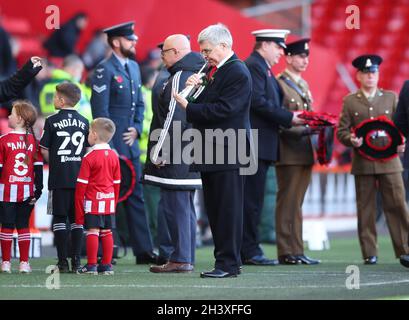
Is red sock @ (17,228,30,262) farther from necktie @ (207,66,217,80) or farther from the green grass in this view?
necktie @ (207,66,217,80)

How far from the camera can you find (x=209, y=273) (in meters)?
9.09

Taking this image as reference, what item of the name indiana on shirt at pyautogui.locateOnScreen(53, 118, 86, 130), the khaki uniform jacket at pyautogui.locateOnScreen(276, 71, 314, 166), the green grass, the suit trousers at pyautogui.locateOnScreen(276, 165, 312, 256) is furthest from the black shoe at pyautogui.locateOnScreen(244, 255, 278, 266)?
the name indiana on shirt at pyautogui.locateOnScreen(53, 118, 86, 130)

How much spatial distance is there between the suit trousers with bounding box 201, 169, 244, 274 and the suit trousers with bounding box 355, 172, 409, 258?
279 centimetres

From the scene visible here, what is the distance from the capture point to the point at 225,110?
28.9 ft

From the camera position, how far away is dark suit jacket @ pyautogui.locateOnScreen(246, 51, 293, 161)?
434 inches

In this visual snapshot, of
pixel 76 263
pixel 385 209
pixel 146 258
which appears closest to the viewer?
pixel 76 263

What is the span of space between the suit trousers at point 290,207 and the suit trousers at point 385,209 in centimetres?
57

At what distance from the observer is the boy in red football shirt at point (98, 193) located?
30.9 feet

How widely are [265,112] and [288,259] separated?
1.48 metres

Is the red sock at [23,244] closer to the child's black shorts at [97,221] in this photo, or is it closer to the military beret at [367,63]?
the child's black shorts at [97,221]

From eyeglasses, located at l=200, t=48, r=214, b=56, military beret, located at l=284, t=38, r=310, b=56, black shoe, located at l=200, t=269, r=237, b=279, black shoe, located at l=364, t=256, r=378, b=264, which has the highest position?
military beret, located at l=284, t=38, r=310, b=56

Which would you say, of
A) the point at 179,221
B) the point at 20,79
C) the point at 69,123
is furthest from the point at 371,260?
the point at 20,79

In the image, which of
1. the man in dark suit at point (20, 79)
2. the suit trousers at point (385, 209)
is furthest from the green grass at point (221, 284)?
the man in dark suit at point (20, 79)

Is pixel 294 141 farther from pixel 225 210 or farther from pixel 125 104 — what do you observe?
pixel 225 210
